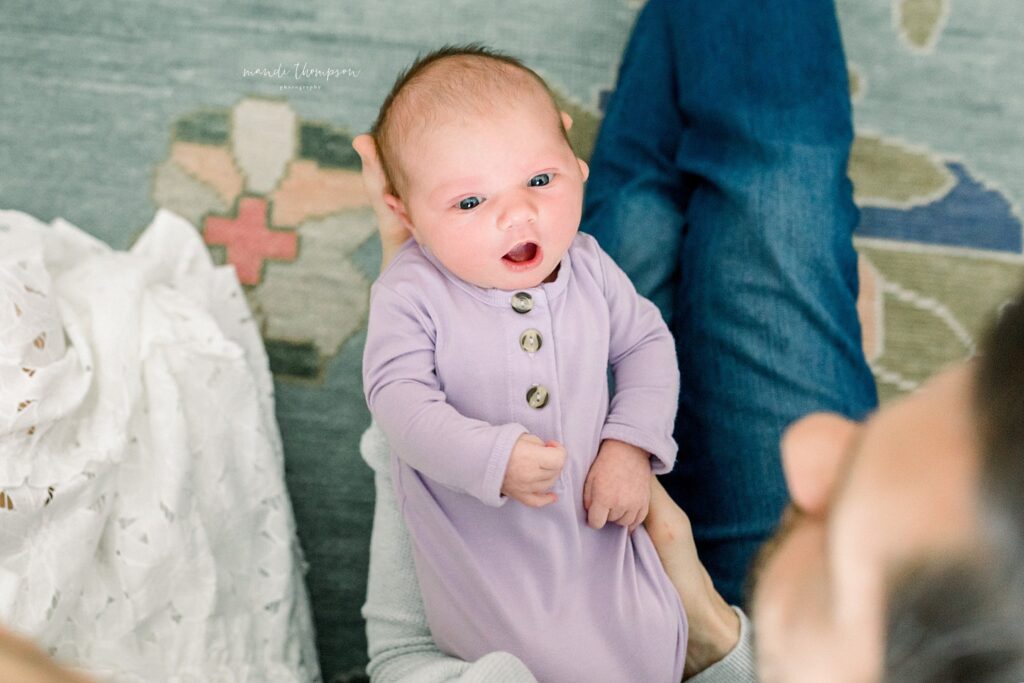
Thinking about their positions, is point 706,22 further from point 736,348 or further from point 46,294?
point 46,294

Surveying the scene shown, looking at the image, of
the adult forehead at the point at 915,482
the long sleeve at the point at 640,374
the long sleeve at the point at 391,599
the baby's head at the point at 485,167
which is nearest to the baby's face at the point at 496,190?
the baby's head at the point at 485,167

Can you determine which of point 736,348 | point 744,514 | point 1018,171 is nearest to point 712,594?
point 744,514

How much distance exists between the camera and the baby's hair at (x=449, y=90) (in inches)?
27.7

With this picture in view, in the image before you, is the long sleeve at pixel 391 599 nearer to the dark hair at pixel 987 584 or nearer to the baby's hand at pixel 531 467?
the baby's hand at pixel 531 467

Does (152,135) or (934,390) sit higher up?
(934,390)

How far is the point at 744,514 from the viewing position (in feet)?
2.78

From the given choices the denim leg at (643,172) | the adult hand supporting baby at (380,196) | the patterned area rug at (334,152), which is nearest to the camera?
the adult hand supporting baby at (380,196)

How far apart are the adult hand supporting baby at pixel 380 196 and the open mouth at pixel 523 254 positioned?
0.49 feet

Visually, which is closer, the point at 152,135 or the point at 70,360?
the point at 70,360

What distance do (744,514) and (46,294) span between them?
725 millimetres

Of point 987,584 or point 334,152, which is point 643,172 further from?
point 987,584

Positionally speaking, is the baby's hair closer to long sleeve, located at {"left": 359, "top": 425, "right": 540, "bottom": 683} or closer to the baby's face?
the baby's face

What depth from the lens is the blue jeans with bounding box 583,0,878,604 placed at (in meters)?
0.86

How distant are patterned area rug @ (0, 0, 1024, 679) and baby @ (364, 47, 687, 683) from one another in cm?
33
